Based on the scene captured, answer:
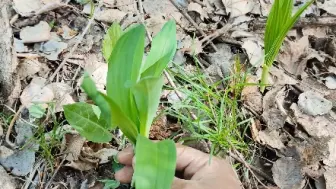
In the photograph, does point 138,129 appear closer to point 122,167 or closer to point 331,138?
point 122,167

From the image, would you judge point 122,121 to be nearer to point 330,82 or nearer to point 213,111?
point 213,111

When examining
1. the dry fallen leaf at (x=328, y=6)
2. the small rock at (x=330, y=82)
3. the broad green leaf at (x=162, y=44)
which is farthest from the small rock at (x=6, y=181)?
the dry fallen leaf at (x=328, y=6)

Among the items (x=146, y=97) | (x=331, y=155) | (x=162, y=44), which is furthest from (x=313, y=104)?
(x=146, y=97)

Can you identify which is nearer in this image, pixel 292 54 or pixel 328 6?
pixel 292 54

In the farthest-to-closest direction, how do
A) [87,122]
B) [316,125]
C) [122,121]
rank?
[316,125], [87,122], [122,121]

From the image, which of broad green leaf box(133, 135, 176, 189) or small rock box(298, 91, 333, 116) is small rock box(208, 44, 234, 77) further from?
broad green leaf box(133, 135, 176, 189)

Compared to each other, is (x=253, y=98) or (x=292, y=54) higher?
(x=292, y=54)

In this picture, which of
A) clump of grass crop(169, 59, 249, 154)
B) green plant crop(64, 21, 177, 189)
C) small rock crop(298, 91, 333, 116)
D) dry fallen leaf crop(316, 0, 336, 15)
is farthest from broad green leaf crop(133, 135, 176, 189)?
dry fallen leaf crop(316, 0, 336, 15)

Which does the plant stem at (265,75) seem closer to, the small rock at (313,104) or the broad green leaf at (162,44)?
the small rock at (313,104)
